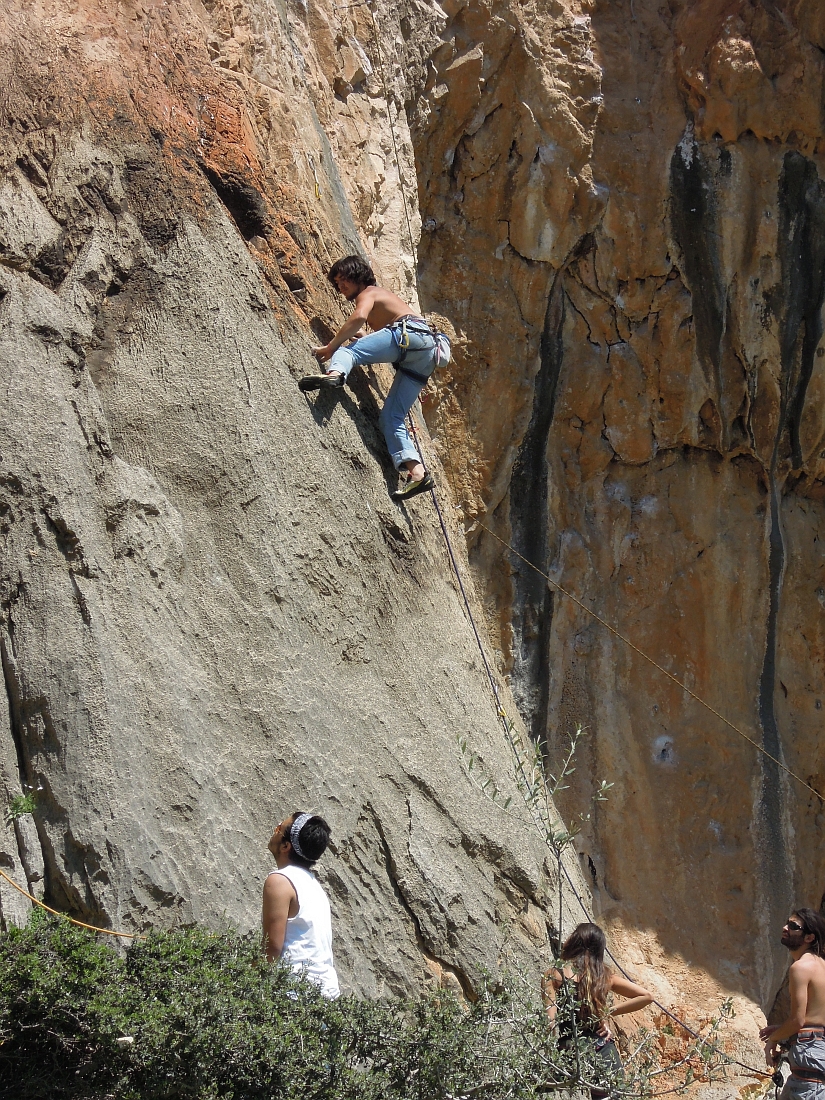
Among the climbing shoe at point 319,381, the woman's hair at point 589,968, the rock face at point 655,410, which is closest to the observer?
the woman's hair at point 589,968

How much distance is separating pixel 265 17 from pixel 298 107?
0.54 m

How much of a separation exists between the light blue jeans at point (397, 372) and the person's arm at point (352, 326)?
58 millimetres

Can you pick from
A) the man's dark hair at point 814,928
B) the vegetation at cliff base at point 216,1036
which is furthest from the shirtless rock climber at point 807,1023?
the vegetation at cliff base at point 216,1036

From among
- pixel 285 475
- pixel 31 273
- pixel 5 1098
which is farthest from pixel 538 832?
pixel 31 273

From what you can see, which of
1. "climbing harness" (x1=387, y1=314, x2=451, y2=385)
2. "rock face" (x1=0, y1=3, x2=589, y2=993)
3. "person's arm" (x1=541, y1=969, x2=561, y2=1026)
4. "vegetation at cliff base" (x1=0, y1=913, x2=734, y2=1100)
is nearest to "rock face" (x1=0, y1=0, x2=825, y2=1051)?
"rock face" (x1=0, y1=3, x2=589, y2=993)

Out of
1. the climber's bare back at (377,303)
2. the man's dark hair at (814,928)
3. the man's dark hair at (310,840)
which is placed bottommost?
the man's dark hair at (814,928)

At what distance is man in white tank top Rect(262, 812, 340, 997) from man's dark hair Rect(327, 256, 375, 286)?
313cm

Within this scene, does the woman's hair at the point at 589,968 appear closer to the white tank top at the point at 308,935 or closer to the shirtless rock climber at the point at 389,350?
the white tank top at the point at 308,935

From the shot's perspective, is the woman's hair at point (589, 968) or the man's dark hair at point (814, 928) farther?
the man's dark hair at point (814, 928)

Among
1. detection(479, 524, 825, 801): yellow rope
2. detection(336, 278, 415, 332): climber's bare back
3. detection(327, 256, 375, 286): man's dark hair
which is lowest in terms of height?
detection(479, 524, 825, 801): yellow rope

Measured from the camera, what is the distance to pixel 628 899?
928 cm

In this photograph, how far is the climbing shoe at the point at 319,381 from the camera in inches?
220

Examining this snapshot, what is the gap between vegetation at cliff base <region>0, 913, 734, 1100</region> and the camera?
3611mm

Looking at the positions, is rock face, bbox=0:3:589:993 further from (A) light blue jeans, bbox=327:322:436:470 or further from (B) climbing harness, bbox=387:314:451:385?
(B) climbing harness, bbox=387:314:451:385
